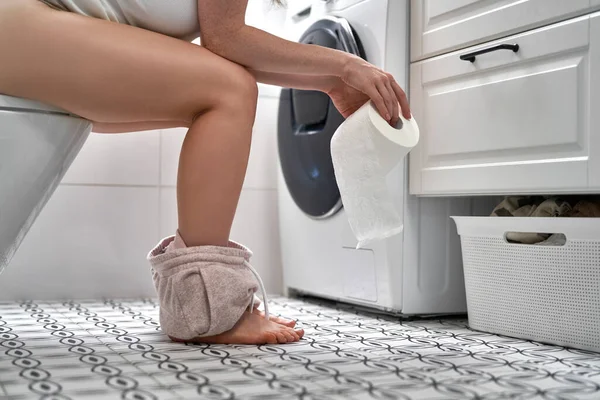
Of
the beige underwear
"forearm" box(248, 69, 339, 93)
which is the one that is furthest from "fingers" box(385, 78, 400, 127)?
the beige underwear

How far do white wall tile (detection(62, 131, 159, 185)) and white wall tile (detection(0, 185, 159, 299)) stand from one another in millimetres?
29

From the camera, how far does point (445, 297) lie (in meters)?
1.76

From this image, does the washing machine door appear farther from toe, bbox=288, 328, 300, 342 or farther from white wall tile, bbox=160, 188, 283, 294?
toe, bbox=288, 328, 300, 342

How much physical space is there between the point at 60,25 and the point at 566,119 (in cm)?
87

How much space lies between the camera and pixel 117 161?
2156 millimetres

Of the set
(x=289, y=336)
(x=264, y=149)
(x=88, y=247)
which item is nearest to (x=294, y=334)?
(x=289, y=336)

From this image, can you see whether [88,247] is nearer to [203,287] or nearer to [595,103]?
[203,287]

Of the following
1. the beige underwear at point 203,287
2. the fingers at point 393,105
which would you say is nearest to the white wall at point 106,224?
the beige underwear at point 203,287

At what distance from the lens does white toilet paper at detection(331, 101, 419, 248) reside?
1288mm

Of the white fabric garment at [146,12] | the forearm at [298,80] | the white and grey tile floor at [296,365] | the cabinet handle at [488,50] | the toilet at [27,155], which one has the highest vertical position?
the white fabric garment at [146,12]

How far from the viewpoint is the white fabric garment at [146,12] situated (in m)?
1.23

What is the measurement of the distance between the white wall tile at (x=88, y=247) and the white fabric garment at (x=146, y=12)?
93 centimetres

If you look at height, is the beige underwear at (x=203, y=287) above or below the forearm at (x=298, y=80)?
below

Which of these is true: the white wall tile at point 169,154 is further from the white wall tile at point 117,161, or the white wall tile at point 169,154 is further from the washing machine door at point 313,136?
the washing machine door at point 313,136
